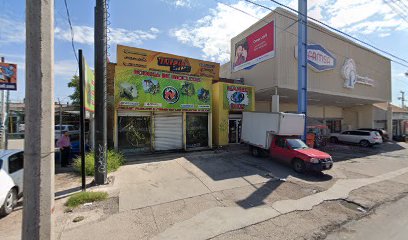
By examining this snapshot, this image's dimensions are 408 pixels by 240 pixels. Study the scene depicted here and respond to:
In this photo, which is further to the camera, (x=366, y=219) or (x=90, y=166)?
(x=90, y=166)

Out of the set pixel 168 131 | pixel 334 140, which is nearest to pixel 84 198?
pixel 168 131

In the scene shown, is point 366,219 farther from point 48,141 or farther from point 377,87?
point 377,87

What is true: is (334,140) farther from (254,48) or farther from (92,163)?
(92,163)

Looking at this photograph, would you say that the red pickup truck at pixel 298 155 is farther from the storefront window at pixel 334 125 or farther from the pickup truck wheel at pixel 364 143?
the storefront window at pixel 334 125

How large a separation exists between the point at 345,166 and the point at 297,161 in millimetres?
3823

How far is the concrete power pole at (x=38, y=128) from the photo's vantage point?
2874mm

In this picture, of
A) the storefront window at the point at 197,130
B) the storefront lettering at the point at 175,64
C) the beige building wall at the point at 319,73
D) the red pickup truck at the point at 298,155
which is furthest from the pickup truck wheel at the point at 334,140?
the storefront lettering at the point at 175,64

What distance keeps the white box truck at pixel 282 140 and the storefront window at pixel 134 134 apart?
21.6 feet

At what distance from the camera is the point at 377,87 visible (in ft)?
79.3

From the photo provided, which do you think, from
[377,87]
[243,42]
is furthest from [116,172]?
[377,87]

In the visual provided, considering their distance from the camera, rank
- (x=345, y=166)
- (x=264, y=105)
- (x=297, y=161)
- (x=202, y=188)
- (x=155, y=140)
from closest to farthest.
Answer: (x=202, y=188) → (x=297, y=161) → (x=345, y=166) → (x=155, y=140) → (x=264, y=105)

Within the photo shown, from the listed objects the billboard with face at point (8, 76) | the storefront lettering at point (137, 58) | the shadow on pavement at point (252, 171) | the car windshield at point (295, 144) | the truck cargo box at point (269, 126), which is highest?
the storefront lettering at point (137, 58)

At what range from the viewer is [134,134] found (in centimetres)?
1293

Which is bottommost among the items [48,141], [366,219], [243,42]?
[366,219]
